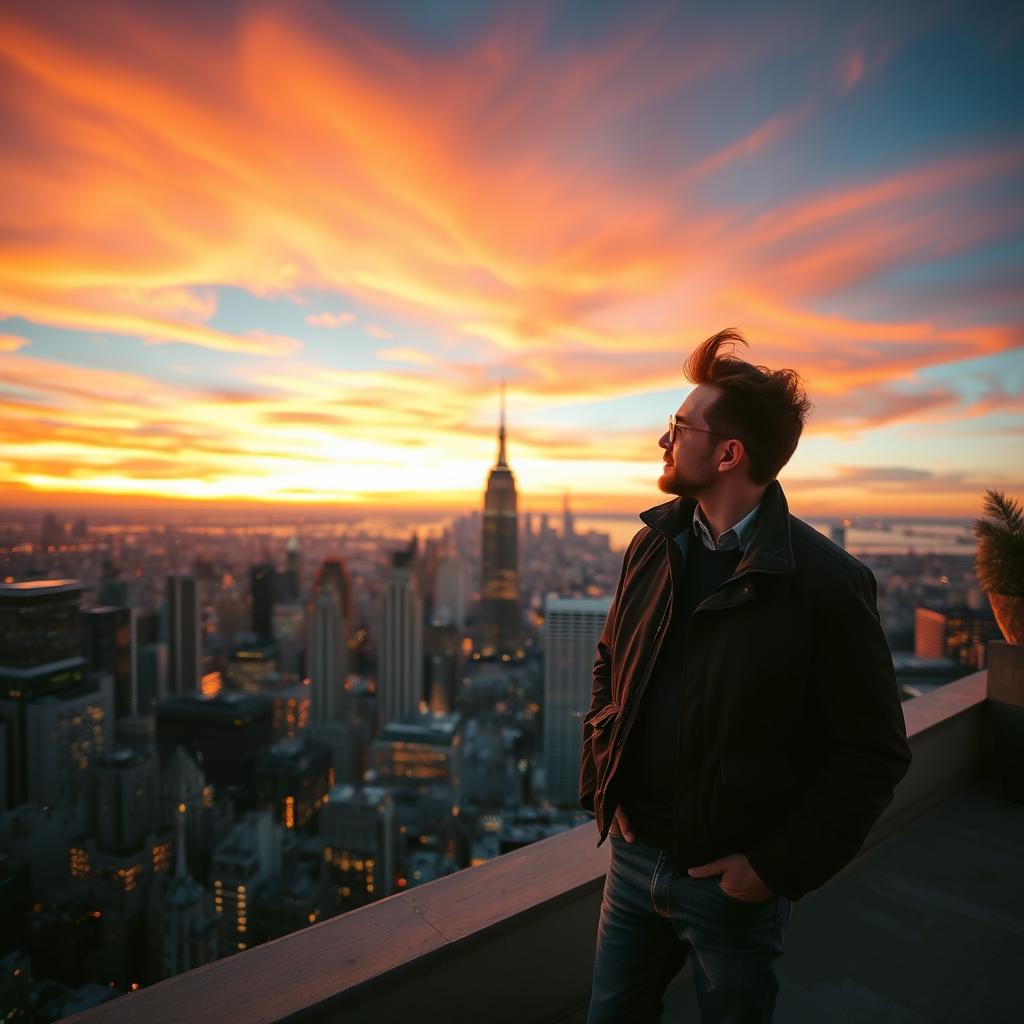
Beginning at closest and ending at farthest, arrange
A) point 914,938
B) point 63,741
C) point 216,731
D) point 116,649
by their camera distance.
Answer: point 914,938 → point 63,741 → point 116,649 → point 216,731

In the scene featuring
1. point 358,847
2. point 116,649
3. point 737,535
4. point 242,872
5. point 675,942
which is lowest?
point 358,847

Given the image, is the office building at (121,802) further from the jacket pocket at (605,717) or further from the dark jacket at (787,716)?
the dark jacket at (787,716)

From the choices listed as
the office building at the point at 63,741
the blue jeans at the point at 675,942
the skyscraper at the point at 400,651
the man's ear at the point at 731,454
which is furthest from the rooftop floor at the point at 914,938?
the skyscraper at the point at 400,651

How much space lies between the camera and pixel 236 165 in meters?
3.56

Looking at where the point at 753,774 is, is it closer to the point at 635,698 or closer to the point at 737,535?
the point at 635,698

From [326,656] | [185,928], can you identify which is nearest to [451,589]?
[326,656]

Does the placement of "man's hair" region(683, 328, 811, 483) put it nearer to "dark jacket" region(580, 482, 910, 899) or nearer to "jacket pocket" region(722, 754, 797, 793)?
"dark jacket" region(580, 482, 910, 899)

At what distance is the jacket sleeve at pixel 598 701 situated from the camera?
101 cm

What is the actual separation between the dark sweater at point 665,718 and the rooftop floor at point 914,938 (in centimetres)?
81

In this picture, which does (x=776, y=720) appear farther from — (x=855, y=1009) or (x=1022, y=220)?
(x=1022, y=220)

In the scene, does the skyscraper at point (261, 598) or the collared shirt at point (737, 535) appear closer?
the collared shirt at point (737, 535)

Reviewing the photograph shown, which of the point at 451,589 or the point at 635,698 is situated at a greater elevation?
the point at 635,698

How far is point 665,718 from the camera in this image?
88cm

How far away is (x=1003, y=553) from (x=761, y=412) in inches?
90.5
